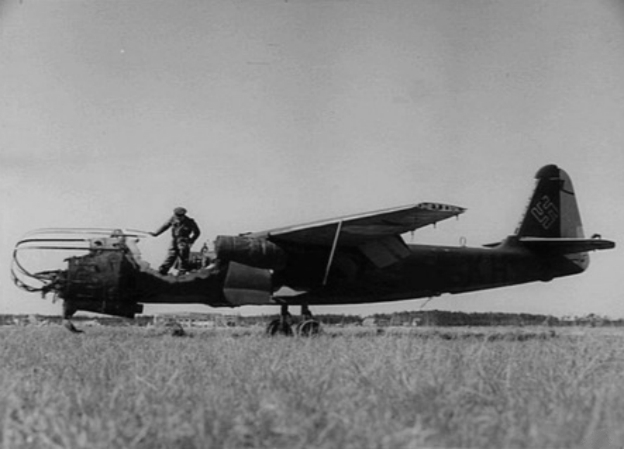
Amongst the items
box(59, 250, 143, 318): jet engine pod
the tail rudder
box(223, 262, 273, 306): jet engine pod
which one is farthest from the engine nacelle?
the tail rudder

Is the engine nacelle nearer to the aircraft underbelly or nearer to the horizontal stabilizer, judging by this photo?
the aircraft underbelly

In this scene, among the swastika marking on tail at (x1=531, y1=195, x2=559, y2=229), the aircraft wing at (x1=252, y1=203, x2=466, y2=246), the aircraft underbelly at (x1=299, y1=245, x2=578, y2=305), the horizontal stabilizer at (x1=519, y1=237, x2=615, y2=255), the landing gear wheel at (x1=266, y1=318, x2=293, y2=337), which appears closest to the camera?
the aircraft wing at (x1=252, y1=203, x2=466, y2=246)

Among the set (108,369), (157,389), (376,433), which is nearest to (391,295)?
(108,369)

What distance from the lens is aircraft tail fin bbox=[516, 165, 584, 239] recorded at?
17.0 metres

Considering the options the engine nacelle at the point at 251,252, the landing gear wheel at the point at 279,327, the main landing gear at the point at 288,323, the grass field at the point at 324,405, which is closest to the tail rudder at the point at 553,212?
the main landing gear at the point at 288,323

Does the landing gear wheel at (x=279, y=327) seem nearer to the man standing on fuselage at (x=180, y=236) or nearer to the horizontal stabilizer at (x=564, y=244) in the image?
the man standing on fuselage at (x=180, y=236)

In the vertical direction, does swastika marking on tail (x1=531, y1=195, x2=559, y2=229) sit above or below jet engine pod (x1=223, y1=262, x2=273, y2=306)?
above

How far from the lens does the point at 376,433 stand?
2094mm

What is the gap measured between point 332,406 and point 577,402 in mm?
1051

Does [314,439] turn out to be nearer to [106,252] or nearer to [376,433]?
[376,433]

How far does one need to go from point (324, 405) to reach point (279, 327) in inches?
405

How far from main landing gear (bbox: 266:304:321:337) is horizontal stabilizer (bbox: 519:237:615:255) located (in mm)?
6246

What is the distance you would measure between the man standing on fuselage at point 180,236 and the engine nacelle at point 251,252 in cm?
92

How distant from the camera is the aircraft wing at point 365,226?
11.4 m
